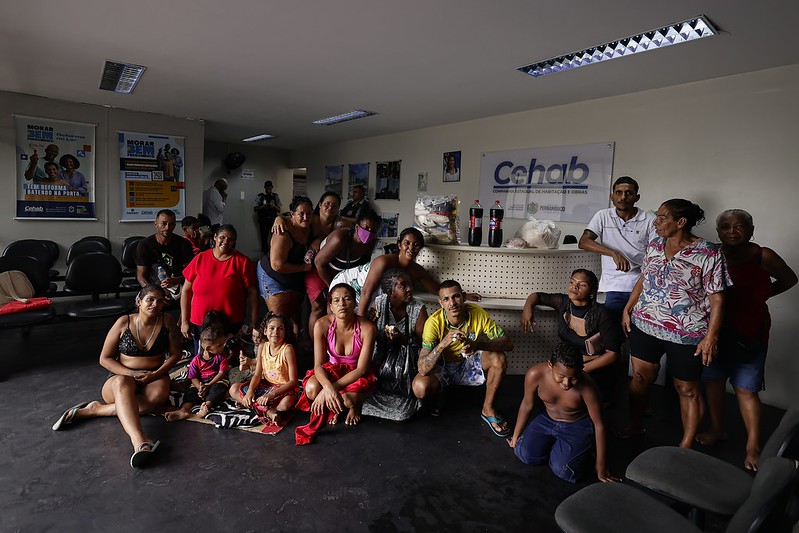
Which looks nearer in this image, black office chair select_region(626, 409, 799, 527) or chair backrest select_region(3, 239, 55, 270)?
black office chair select_region(626, 409, 799, 527)

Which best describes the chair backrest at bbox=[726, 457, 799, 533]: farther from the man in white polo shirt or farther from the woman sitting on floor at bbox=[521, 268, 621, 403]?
the man in white polo shirt

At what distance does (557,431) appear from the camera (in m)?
2.58

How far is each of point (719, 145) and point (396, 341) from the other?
3294 millimetres

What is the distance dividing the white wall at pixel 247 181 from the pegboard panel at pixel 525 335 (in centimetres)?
786

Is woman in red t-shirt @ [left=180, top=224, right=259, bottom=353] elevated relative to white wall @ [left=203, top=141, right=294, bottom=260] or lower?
lower

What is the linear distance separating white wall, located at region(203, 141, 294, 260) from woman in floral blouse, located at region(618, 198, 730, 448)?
30.4 feet

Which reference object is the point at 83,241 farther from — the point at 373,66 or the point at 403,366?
the point at 403,366

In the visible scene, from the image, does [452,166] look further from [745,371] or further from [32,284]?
[32,284]

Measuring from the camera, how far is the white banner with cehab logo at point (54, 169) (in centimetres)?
597

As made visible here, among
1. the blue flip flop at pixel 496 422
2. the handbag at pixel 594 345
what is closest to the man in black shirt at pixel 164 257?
the blue flip flop at pixel 496 422

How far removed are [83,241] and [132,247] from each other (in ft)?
2.14

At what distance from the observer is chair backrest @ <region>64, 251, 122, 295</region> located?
4539mm

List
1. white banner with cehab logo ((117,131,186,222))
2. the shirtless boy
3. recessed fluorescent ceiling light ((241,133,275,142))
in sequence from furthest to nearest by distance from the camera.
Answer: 1. recessed fluorescent ceiling light ((241,133,275,142))
2. white banner with cehab logo ((117,131,186,222))
3. the shirtless boy

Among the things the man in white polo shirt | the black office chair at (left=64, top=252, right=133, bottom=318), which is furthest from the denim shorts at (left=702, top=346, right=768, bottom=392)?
the black office chair at (left=64, top=252, right=133, bottom=318)
